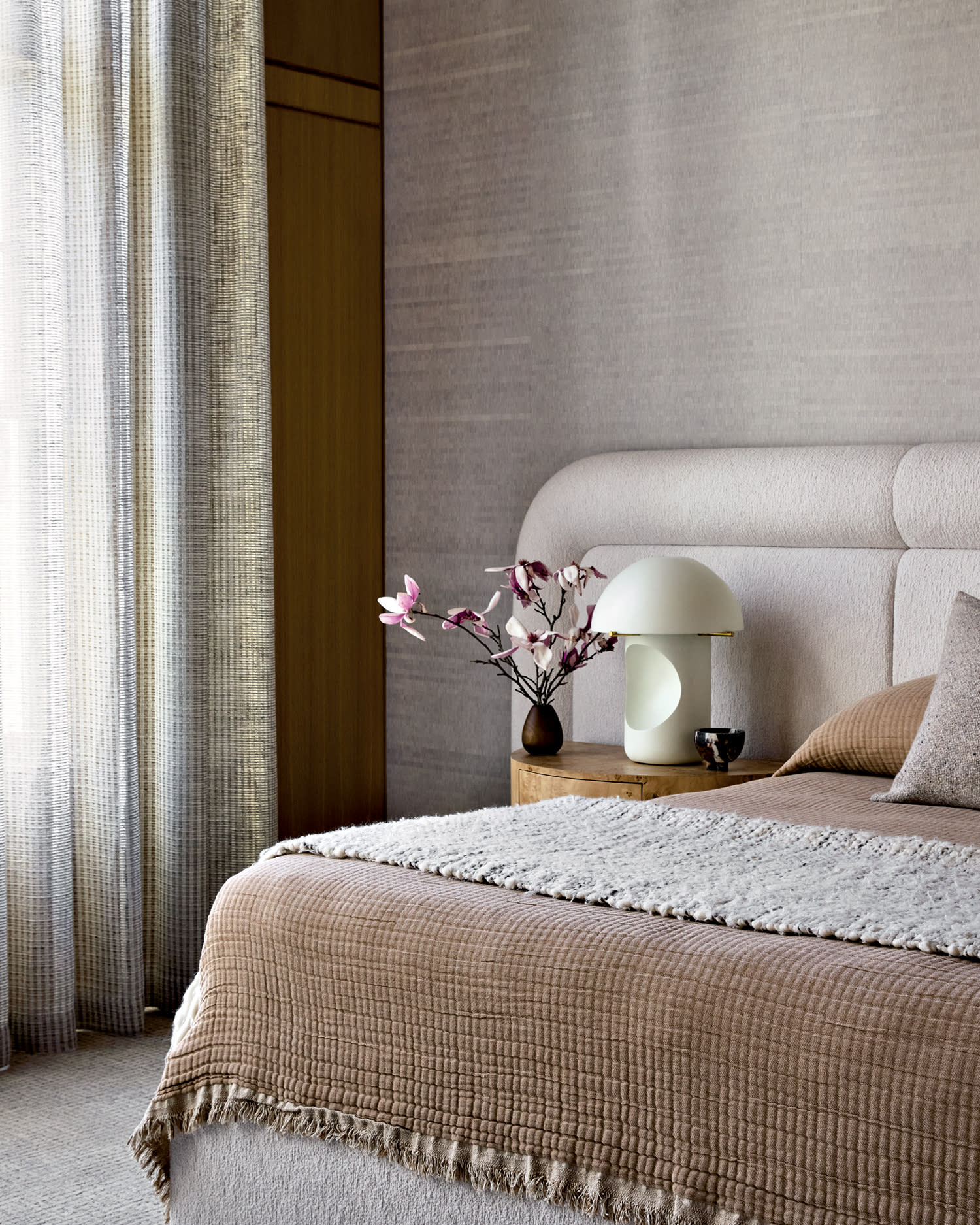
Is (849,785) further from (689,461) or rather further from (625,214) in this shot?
(625,214)

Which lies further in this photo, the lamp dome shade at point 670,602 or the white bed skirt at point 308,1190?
the lamp dome shade at point 670,602

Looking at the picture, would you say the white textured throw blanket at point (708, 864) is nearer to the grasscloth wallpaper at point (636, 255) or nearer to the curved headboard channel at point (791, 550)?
the curved headboard channel at point (791, 550)

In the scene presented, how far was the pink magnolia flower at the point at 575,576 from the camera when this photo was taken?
3.32 metres

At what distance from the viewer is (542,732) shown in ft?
11.0

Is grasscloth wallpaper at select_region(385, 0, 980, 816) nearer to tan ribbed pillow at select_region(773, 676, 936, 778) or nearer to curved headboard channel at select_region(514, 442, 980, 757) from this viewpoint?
curved headboard channel at select_region(514, 442, 980, 757)

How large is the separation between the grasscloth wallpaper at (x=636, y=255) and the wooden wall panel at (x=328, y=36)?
0.06 meters

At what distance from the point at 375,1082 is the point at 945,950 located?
2.26ft

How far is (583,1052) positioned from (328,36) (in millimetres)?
3137

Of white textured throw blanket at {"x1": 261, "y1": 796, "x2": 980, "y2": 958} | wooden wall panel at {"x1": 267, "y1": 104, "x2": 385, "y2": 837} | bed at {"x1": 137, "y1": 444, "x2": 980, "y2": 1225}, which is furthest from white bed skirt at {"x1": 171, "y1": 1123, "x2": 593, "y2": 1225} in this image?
wooden wall panel at {"x1": 267, "y1": 104, "x2": 385, "y2": 837}

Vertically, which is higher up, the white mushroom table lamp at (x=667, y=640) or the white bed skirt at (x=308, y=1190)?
the white mushroom table lamp at (x=667, y=640)

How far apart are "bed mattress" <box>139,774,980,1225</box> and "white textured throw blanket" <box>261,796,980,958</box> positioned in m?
0.03

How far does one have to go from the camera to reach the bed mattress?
143cm

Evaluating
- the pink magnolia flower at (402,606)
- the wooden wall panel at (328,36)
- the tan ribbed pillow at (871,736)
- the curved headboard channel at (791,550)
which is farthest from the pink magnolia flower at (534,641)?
the wooden wall panel at (328,36)

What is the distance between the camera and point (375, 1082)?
1.80m
